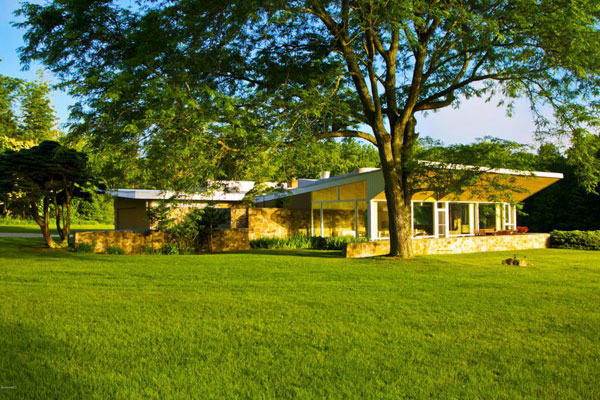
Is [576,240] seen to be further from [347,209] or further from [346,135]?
[346,135]

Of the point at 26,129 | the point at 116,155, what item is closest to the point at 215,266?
the point at 116,155

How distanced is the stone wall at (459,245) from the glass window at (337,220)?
4532mm

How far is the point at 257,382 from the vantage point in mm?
4133

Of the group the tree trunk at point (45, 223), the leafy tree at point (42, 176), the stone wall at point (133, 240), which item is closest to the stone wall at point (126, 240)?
the stone wall at point (133, 240)

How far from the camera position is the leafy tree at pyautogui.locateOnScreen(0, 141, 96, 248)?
51.7 ft

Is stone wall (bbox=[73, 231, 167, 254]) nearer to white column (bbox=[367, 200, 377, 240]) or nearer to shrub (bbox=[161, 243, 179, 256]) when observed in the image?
shrub (bbox=[161, 243, 179, 256])

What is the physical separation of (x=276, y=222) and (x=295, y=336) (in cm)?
1695

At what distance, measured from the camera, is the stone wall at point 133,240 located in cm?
1741

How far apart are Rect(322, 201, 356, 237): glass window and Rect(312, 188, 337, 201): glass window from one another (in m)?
0.32

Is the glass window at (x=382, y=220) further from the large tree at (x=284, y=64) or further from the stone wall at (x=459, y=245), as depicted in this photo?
the large tree at (x=284, y=64)

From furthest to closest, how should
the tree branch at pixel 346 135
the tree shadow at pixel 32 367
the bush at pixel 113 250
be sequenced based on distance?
the bush at pixel 113 250 → the tree branch at pixel 346 135 → the tree shadow at pixel 32 367

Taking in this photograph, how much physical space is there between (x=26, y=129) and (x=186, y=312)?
96.9 feet

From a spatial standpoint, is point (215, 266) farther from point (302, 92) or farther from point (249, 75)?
point (249, 75)

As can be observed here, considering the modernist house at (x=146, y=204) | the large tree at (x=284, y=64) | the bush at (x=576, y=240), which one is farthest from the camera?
the modernist house at (x=146, y=204)
